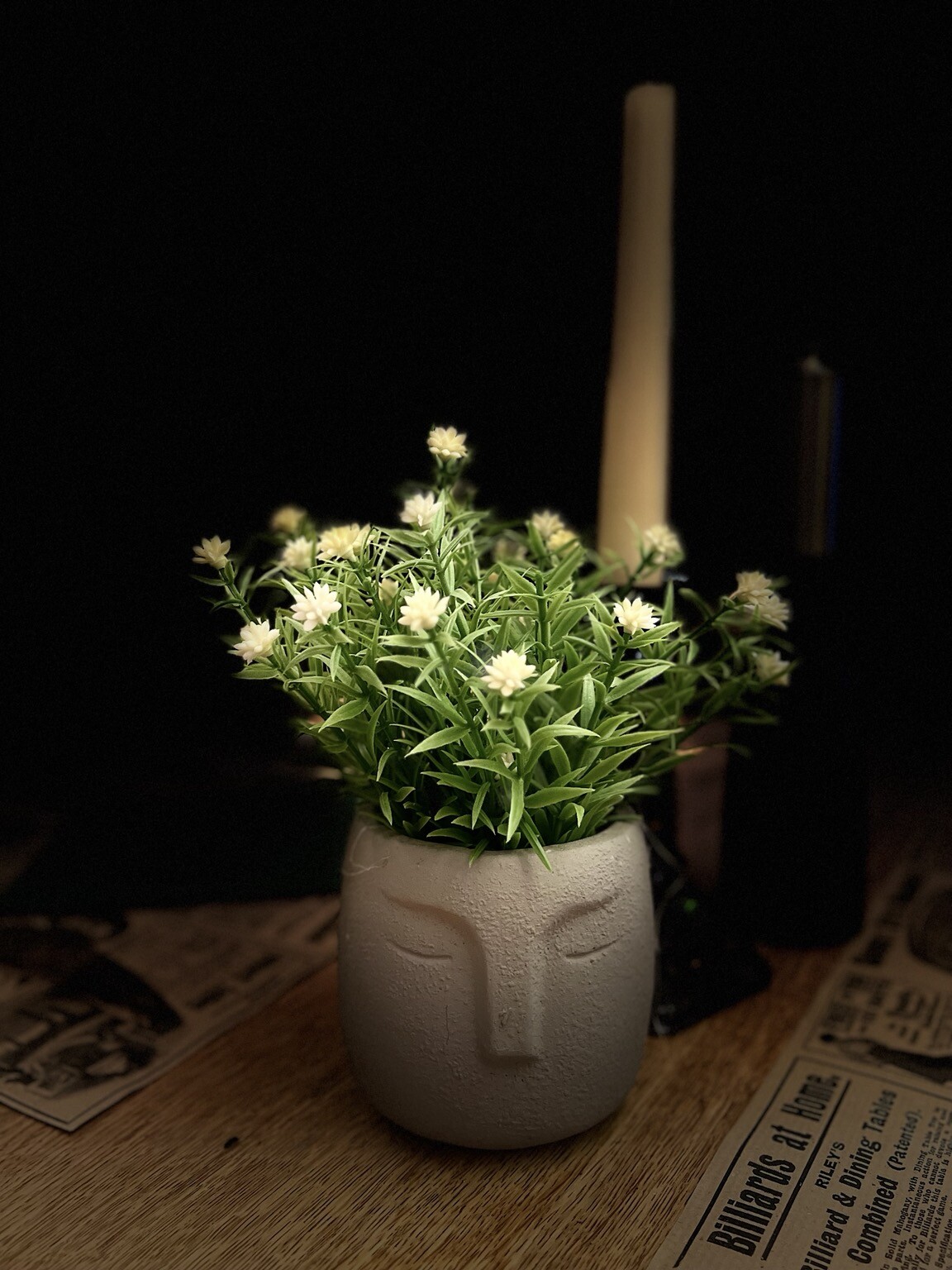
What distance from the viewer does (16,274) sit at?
0.69m

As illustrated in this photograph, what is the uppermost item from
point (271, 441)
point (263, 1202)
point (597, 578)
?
point (271, 441)

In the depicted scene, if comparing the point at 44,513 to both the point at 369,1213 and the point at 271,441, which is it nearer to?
the point at 271,441

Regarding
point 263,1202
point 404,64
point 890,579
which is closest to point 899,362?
point 890,579

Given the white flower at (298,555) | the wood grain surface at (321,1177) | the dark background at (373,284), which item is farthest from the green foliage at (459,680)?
the dark background at (373,284)

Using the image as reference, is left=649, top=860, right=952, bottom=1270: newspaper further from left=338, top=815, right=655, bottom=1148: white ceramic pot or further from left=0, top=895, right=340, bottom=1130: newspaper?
left=0, top=895, right=340, bottom=1130: newspaper

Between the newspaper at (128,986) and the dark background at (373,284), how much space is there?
0.44ft

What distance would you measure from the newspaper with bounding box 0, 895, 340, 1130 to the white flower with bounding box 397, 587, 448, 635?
0.31 m

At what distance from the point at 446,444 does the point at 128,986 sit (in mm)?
389

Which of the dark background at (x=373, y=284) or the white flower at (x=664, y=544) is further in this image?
the dark background at (x=373, y=284)

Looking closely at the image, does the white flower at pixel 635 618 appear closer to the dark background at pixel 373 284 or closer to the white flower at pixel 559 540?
the white flower at pixel 559 540

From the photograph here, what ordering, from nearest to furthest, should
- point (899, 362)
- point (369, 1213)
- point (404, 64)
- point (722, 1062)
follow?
point (369, 1213)
point (722, 1062)
point (404, 64)
point (899, 362)

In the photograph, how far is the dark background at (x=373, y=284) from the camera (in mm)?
708

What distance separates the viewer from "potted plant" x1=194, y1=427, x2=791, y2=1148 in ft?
1.45

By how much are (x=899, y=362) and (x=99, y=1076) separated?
0.89 m
